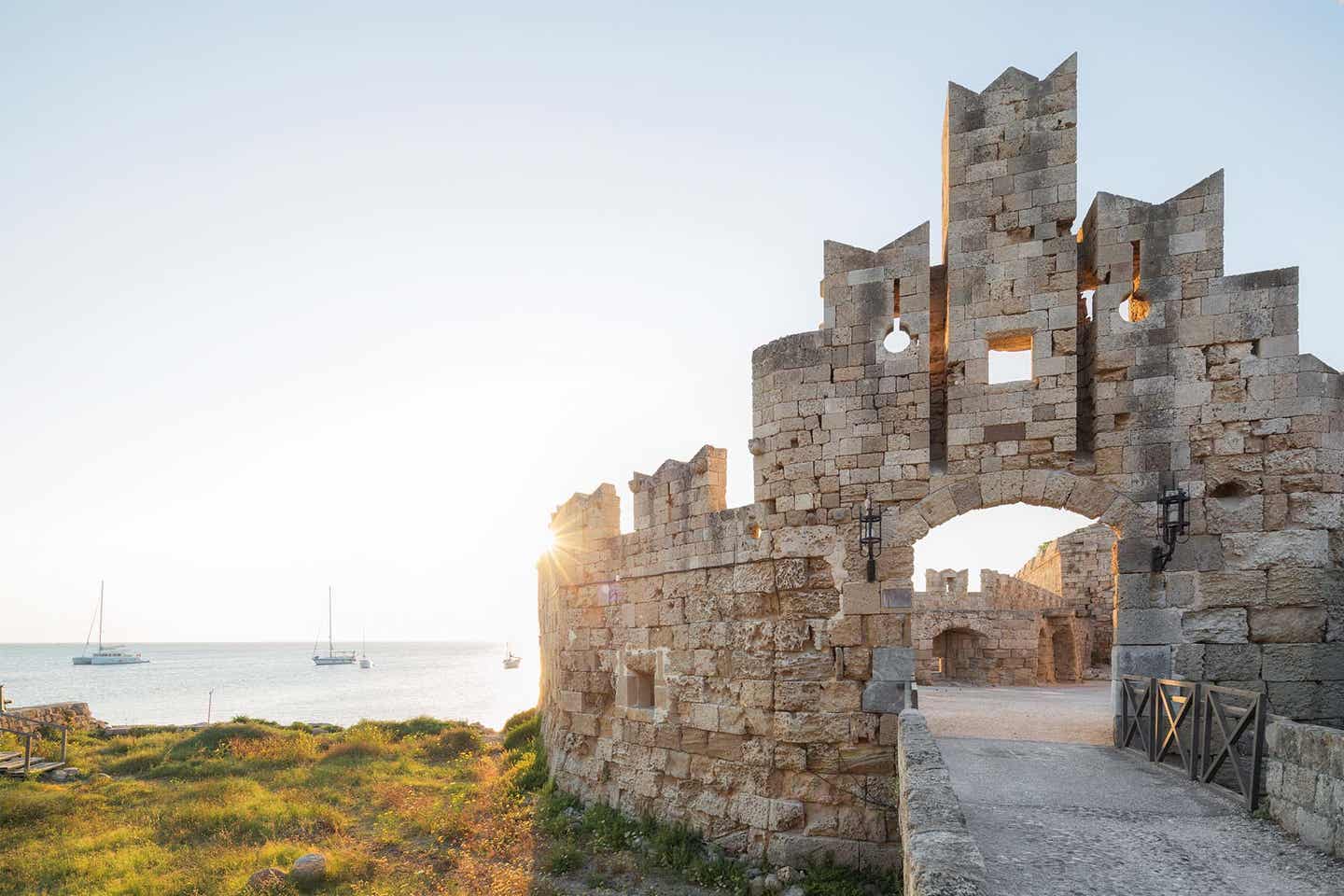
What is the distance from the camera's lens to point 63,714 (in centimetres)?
2158

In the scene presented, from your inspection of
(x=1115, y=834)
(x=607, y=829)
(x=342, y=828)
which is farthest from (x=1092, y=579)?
(x=342, y=828)

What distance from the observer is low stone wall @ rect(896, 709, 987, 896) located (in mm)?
3021

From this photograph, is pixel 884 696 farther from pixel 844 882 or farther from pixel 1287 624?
pixel 1287 624

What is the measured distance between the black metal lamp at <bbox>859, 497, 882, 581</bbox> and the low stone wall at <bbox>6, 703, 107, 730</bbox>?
23373 mm

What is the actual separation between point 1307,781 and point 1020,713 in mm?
6251

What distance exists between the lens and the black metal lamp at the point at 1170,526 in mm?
7304

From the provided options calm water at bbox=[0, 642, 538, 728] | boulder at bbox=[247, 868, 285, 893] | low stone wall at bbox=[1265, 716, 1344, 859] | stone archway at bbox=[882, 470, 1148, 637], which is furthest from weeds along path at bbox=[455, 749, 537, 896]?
calm water at bbox=[0, 642, 538, 728]

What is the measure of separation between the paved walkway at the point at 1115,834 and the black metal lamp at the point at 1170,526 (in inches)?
77.4

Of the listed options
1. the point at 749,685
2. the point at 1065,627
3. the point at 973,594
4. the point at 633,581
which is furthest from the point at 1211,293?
the point at 1065,627

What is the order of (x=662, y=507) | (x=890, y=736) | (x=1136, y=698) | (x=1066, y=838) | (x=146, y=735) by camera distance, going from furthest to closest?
(x=146, y=735)
(x=662, y=507)
(x=890, y=736)
(x=1136, y=698)
(x=1066, y=838)

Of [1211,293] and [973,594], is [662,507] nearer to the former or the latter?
[1211,293]

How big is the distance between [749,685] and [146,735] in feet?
69.7

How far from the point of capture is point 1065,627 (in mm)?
18188

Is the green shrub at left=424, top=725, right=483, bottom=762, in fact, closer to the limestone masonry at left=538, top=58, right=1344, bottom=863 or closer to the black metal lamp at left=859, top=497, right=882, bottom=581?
the limestone masonry at left=538, top=58, right=1344, bottom=863
